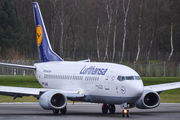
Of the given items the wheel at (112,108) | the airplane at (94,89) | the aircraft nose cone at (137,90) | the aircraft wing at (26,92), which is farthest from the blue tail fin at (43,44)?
the aircraft nose cone at (137,90)

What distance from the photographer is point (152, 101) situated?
25.3 meters

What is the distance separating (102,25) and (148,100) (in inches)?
2473

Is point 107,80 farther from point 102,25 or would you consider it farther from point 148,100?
point 102,25

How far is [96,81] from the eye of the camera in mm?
24953

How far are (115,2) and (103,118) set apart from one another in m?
52.3

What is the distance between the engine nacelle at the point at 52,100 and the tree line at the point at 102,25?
146 feet

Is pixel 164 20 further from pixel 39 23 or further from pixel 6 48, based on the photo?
pixel 39 23

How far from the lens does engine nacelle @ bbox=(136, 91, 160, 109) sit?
81.3 ft

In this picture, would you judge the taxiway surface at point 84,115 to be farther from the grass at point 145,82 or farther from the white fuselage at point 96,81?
the grass at point 145,82

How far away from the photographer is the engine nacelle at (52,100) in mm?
24359

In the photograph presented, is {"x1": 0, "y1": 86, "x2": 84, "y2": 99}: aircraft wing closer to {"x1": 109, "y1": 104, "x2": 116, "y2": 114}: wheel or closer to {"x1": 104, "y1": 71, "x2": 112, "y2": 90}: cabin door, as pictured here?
{"x1": 109, "y1": 104, "x2": 116, "y2": 114}: wheel

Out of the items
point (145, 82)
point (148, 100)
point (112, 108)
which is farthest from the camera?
point (145, 82)

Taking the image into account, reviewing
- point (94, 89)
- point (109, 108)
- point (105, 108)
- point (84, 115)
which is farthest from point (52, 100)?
point (109, 108)

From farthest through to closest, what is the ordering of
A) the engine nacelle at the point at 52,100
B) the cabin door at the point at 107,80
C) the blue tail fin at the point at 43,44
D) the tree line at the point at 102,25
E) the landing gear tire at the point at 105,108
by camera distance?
the tree line at the point at 102,25 < the blue tail fin at the point at 43,44 < the landing gear tire at the point at 105,108 < the engine nacelle at the point at 52,100 < the cabin door at the point at 107,80
